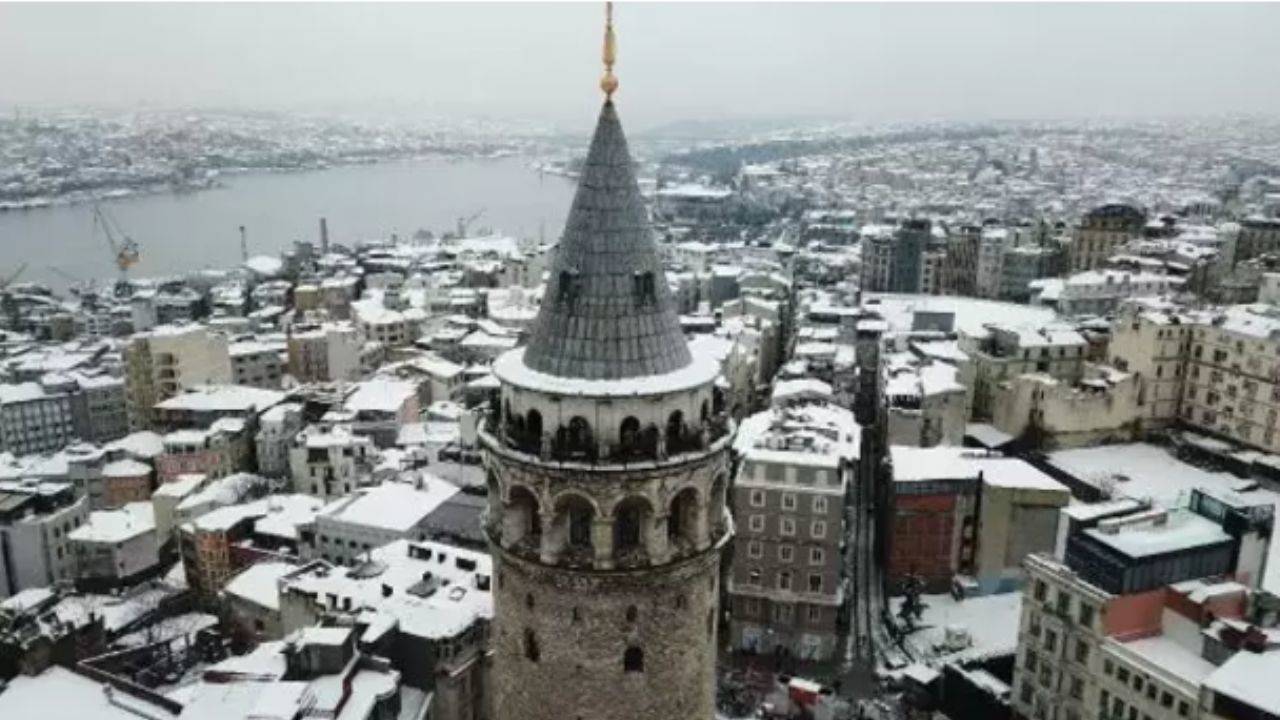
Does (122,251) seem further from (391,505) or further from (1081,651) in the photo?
(1081,651)

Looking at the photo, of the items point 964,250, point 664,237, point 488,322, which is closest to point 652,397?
point 488,322

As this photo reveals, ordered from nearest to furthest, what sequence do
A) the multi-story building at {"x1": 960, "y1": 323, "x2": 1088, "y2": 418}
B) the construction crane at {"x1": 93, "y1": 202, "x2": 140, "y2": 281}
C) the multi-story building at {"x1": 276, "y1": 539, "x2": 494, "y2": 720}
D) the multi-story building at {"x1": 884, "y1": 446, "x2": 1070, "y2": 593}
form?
the multi-story building at {"x1": 276, "y1": 539, "x2": 494, "y2": 720}, the multi-story building at {"x1": 884, "y1": 446, "x2": 1070, "y2": 593}, the multi-story building at {"x1": 960, "y1": 323, "x2": 1088, "y2": 418}, the construction crane at {"x1": 93, "y1": 202, "x2": 140, "y2": 281}

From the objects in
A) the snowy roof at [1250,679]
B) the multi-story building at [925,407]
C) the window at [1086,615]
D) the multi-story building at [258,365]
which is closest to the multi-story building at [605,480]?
the snowy roof at [1250,679]

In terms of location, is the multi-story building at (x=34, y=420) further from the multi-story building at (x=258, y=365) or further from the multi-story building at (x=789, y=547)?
the multi-story building at (x=789, y=547)

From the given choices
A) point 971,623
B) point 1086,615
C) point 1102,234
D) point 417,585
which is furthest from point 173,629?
point 1102,234

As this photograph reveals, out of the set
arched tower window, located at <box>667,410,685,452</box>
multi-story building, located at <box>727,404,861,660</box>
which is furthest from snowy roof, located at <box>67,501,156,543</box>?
arched tower window, located at <box>667,410,685,452</box>

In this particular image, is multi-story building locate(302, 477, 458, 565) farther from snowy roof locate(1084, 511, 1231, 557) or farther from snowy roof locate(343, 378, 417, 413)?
snowy roof locate(1084, 511, 1231, 557)
